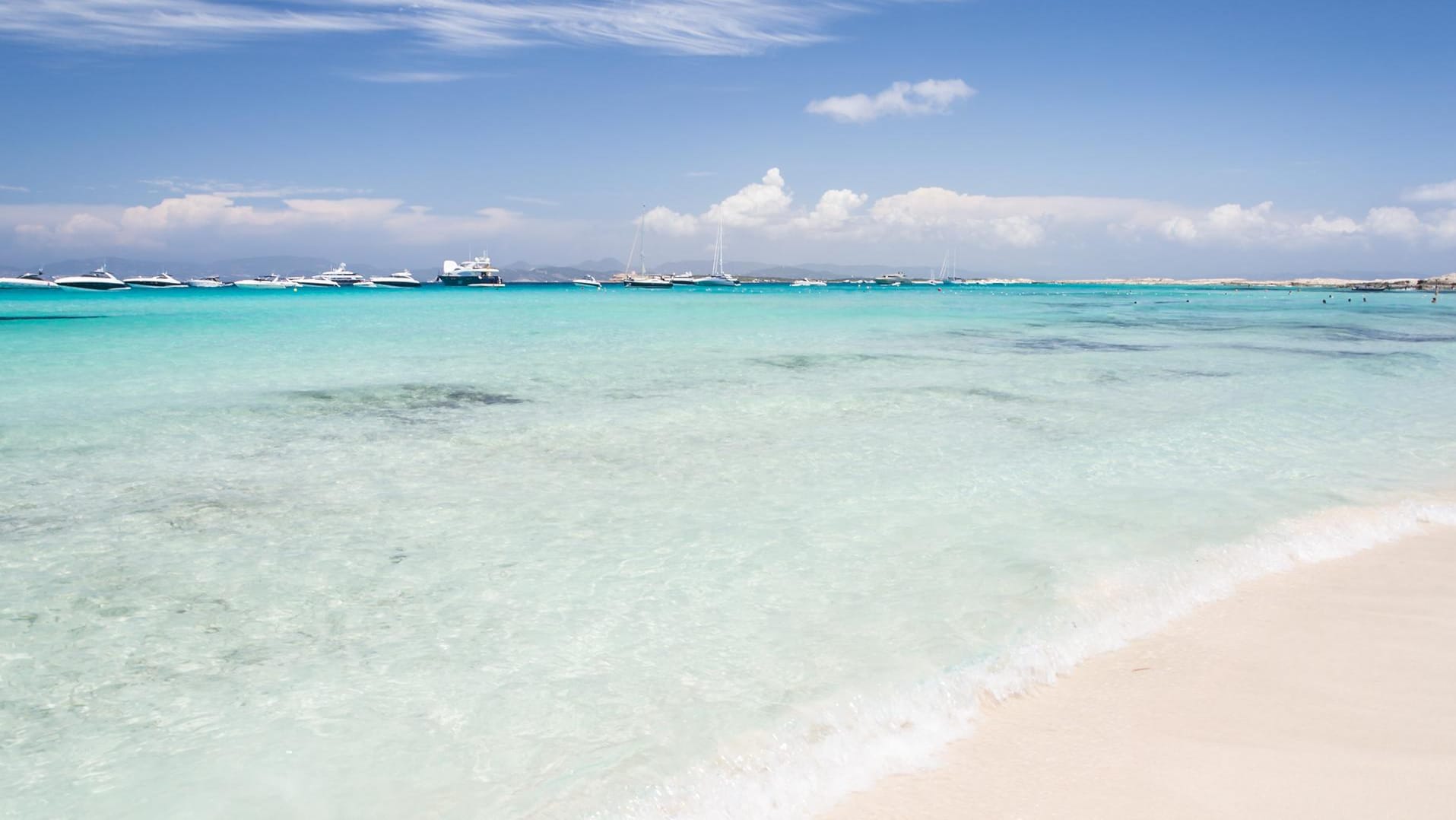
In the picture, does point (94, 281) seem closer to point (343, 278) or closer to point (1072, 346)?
point (343, 278)

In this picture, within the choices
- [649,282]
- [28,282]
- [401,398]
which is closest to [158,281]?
[28,282]

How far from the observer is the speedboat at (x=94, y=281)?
329 ft

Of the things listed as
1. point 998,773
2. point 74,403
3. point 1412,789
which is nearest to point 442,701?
point 998,773

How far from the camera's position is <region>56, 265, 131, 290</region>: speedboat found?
100 meters

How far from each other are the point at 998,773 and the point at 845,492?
4633 mm

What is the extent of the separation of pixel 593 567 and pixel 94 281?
120351 millimetres

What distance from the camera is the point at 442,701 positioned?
396 centimetres

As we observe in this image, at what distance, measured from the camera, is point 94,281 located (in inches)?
3939

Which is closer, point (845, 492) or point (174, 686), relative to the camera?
point (174, 686)

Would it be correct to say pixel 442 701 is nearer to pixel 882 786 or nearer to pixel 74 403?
pixel 882 786

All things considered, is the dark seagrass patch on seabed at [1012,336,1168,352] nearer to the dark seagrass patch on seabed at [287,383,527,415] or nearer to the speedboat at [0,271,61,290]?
the dark seagrass patch on seabed at [287,383,527,415]

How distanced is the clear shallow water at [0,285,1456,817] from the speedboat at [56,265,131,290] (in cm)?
10629

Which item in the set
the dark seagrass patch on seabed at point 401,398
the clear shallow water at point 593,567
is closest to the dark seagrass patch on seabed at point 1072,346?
the clear shallow water at point 593,567

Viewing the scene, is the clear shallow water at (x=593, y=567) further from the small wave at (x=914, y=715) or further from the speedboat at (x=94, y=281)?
the speedboat at (x=94, y=281)
